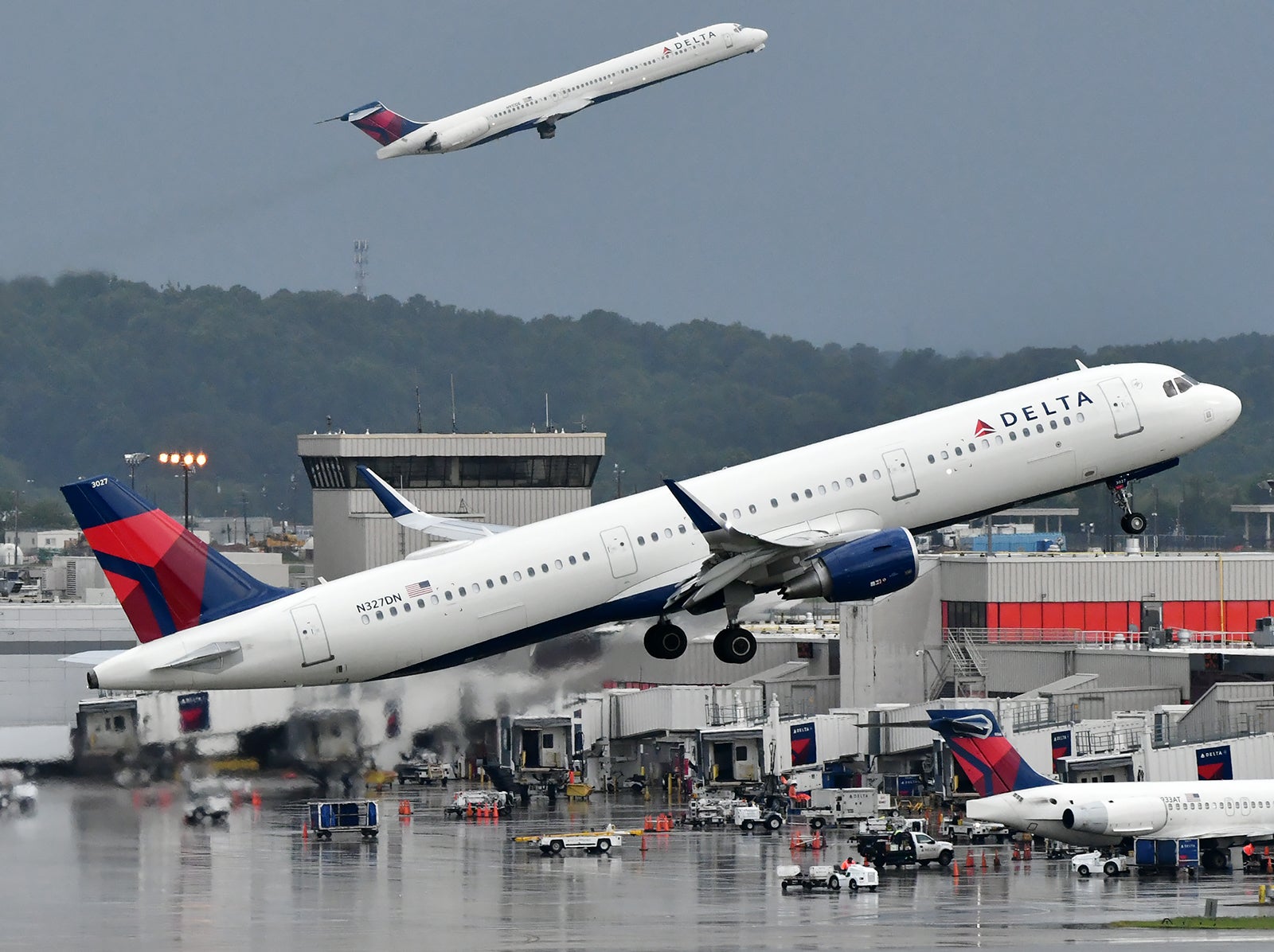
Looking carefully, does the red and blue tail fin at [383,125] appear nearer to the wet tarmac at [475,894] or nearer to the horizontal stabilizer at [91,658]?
the wet tarmac at [475,894]

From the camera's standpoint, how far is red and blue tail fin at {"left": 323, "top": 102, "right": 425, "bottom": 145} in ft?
482

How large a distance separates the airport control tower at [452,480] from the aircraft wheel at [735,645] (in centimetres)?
8009

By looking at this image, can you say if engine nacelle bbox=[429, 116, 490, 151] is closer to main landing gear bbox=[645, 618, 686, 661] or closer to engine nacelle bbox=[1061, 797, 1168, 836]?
engine nacelle bbox=[1061, 797, 1168, 836]

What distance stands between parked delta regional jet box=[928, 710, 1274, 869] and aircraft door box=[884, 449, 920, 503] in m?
21.7

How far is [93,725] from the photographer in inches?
3684

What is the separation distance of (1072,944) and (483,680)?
101 feet

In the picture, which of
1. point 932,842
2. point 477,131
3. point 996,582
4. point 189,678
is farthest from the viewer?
point 477,131

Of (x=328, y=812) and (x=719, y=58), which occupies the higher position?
(x=719, y=58)

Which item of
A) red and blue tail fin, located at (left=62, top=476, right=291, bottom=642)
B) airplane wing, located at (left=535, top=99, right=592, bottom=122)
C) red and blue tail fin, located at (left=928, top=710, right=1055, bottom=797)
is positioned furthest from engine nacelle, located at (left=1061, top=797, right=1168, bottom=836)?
airplane wing, located at (left=535, top=99, right=592, bottom=122)

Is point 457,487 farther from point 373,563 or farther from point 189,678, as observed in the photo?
point 189,678

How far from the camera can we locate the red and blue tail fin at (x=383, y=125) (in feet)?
482

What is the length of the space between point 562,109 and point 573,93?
1.17 m

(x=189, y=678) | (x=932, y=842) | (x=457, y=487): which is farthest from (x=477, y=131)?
(x=189, y=678)

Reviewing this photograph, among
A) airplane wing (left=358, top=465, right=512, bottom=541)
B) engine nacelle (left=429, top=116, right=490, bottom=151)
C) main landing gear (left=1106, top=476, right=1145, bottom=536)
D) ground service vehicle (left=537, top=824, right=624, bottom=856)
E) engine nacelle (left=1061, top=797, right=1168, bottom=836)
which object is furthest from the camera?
engine nacelle (left=429, top=116, right=490, bottom=151)
